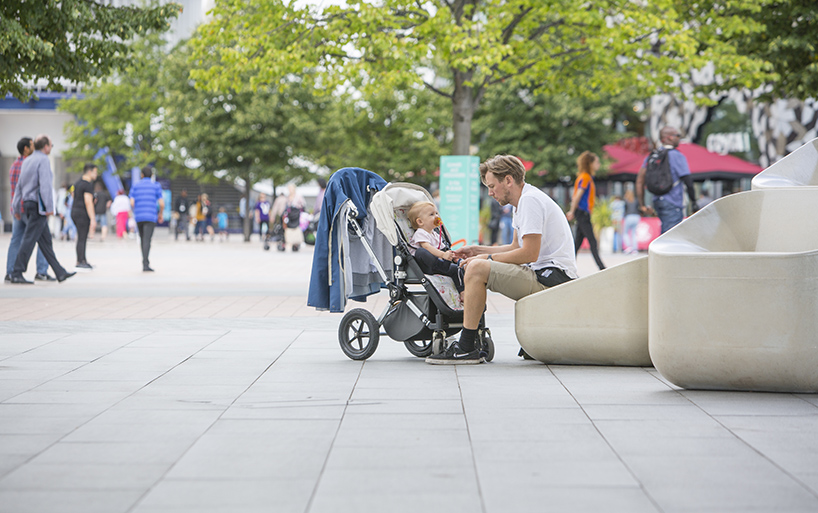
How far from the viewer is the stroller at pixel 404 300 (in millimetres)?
6582

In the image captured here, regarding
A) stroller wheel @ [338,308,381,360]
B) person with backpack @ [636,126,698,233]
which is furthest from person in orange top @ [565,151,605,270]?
stroller wheel @ [338,308,381,360]

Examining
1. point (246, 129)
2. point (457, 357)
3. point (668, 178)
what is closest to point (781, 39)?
point (668, 178)

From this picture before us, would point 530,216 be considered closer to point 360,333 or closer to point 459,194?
point 360,333

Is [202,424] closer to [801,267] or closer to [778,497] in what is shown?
[778,497]

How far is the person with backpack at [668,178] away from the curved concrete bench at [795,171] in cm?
365

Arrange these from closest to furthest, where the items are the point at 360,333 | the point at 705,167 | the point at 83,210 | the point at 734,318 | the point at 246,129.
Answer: the point at 734,318
the point at 360,333
the point at 83,210
the point at 705,167
the point at 246,129

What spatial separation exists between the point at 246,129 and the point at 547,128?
11.2m

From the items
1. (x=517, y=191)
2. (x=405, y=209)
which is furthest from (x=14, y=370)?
(x=517, y=191)

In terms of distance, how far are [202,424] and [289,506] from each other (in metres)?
1.46

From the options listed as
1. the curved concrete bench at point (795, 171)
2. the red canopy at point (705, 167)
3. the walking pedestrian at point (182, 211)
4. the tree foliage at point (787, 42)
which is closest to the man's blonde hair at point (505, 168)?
the curved concrete bench at point (795, 171)

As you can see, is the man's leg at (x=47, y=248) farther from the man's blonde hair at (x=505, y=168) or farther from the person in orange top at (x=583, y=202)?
the man's blonde hair at (x=505, y=168)

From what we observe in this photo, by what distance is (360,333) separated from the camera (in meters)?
6.88

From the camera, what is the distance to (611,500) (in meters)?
3.31

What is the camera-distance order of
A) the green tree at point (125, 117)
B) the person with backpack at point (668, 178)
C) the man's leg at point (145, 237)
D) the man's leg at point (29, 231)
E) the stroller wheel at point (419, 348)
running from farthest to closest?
the green tree at point (125, 117), the man's leg at point (145, 237), the man's leg at point (29, 231), the person with backpack at point (668, 178), the stroller wheel at point (419, 348)
